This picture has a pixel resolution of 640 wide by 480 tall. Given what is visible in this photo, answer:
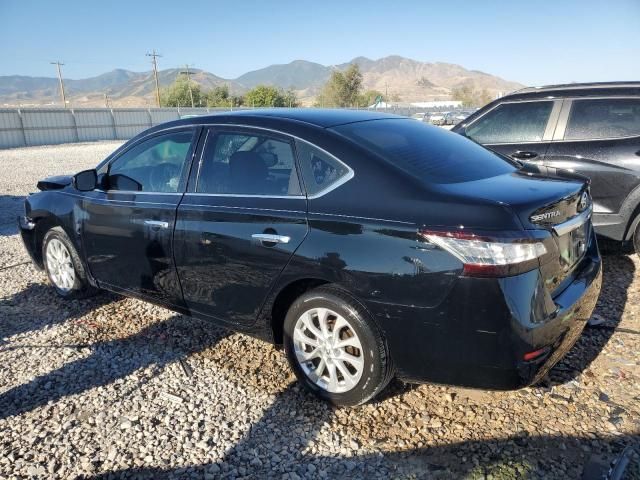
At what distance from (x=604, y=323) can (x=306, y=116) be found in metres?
2.88

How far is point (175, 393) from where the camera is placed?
3.22 meters

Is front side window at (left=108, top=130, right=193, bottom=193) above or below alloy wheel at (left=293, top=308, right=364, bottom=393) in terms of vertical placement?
above

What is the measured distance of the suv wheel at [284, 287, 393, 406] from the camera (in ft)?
8.89

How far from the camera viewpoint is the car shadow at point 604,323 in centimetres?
328

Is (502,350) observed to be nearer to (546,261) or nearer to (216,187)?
(546,261)

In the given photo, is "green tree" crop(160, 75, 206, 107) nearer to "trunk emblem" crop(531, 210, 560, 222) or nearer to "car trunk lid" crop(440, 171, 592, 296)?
"car trunk lid" crop(440, 171, 592, 296)

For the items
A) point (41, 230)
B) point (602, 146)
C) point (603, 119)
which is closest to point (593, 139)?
point (602, 146)

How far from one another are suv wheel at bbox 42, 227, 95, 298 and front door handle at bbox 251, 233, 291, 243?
230 cm

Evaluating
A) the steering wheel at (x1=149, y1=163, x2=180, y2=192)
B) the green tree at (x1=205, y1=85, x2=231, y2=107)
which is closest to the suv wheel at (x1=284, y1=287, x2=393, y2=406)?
the steering wheel at (x1=149, y1=163, x2=180, y2=192)

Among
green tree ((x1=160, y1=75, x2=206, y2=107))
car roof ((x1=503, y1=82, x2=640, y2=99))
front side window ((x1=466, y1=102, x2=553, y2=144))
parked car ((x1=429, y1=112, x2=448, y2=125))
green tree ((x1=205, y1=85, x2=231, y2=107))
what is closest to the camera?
car roof ((x1=503, y1=82, x2=640, y2=99))

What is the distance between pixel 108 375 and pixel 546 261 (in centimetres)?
293

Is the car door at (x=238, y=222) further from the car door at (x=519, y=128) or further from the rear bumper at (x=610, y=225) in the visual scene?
the rear bumper at (x=610, y=225)

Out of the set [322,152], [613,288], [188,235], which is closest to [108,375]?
[188,235]

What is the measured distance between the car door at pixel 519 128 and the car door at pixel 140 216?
11.7 feet
